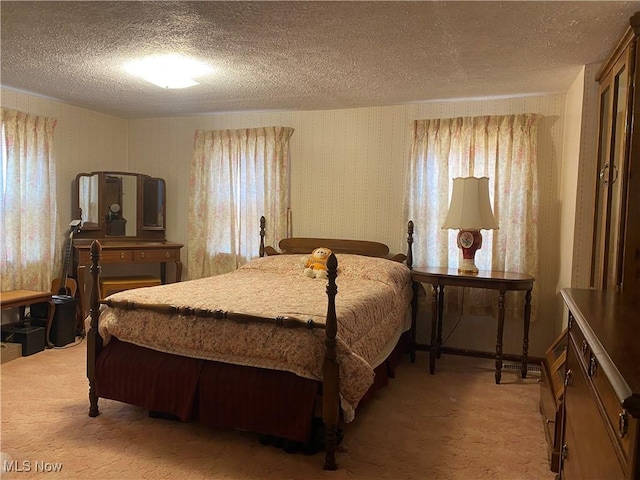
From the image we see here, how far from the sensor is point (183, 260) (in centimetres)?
539

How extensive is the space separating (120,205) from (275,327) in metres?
3.33

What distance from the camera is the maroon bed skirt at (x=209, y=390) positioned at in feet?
7.87

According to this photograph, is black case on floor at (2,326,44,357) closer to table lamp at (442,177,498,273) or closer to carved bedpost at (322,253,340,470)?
carved bedpost at (322,253,340,470)

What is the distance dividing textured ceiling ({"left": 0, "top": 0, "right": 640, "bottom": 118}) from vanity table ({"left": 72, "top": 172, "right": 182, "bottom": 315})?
1.08 meters

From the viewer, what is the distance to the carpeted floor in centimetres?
231

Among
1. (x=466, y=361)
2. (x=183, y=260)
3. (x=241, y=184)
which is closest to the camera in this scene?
(x=466, y=361)

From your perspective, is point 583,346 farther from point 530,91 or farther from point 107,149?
point 107,149

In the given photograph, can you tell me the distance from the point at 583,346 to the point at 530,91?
2.90 meters

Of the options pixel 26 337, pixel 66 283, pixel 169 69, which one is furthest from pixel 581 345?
pixel 66 283

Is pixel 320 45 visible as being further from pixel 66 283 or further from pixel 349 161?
pixel 66 283

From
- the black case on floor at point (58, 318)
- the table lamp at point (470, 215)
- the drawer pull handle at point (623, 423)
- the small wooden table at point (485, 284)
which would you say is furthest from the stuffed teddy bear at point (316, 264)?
the drawer pull handle at point (623, 423)

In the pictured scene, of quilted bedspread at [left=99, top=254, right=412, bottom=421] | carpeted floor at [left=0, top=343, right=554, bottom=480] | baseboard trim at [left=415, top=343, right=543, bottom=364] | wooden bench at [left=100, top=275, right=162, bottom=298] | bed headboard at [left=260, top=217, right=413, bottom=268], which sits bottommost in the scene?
carpeted floor at [left=0, top=343, right=554, bottom=480]

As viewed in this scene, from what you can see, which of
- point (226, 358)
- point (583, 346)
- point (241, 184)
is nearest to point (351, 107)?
point (241, 184)

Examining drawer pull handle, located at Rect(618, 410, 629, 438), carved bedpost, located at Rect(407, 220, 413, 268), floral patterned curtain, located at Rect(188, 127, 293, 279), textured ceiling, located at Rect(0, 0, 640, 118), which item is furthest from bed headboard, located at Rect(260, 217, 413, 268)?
drawer pull handle, located at Rect(618, 410, 629, 438)
